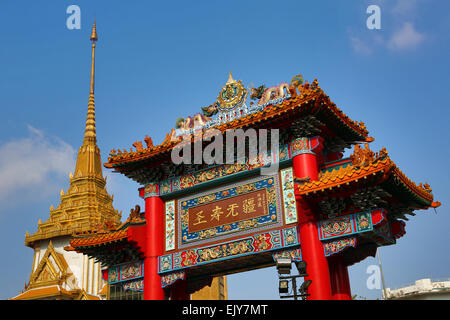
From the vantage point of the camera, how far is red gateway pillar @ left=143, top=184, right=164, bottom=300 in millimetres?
18125

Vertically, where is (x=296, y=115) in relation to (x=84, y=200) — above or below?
below

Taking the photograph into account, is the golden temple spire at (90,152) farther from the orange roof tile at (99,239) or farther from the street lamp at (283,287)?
the street lamp at (283,287)

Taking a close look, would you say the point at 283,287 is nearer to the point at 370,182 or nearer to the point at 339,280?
the point at 370,182

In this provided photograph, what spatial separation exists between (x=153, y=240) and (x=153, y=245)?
176 millimetres

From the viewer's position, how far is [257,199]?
56.5ft

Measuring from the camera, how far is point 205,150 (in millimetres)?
18500

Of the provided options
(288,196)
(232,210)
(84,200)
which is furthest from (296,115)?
(84,200)

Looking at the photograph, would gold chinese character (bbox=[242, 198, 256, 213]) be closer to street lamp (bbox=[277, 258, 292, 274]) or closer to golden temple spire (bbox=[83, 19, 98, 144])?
street lamp (bbox=[277, 258, 292, 274])

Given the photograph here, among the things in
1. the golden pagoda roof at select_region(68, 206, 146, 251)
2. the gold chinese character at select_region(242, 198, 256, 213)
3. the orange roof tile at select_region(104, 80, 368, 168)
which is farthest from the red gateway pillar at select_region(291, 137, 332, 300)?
the golden pagoda roof at select_region(68, 206, 146, 251)

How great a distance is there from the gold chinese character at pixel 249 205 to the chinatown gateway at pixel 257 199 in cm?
4

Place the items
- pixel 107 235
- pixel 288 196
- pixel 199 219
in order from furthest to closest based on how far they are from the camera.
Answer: pixel 107 235 < pixel 199 219 < pixel 288 196
